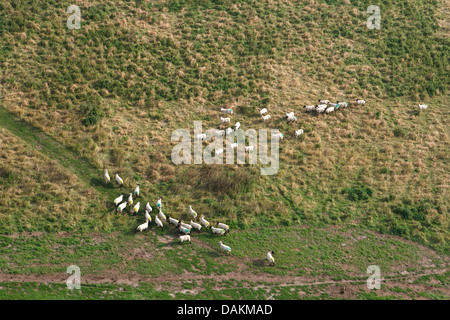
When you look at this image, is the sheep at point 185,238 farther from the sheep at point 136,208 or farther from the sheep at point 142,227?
the sheep at point 136,208

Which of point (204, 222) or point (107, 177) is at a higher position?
point (107, 177)

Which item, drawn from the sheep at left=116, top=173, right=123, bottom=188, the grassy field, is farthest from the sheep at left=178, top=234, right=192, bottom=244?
the sheep at left=116, top=173, right=123, bottom=188

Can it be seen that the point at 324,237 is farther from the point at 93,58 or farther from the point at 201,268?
the point at 93,58

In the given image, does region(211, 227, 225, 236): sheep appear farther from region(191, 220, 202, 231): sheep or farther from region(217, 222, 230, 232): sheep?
region(191, 220, 202, 231): sheep

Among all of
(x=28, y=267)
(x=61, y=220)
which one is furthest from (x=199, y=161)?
(x=28, y=267)

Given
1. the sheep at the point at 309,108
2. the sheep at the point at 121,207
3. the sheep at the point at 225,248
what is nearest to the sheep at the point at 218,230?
the sheep at the point at 225,248

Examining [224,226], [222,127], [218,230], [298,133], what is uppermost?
[222,127]

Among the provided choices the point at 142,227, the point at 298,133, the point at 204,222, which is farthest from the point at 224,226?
the point at 298,133

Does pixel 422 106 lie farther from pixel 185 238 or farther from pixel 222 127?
pixel 185 238

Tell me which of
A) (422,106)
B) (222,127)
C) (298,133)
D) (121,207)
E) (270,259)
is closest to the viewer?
(270,259)
